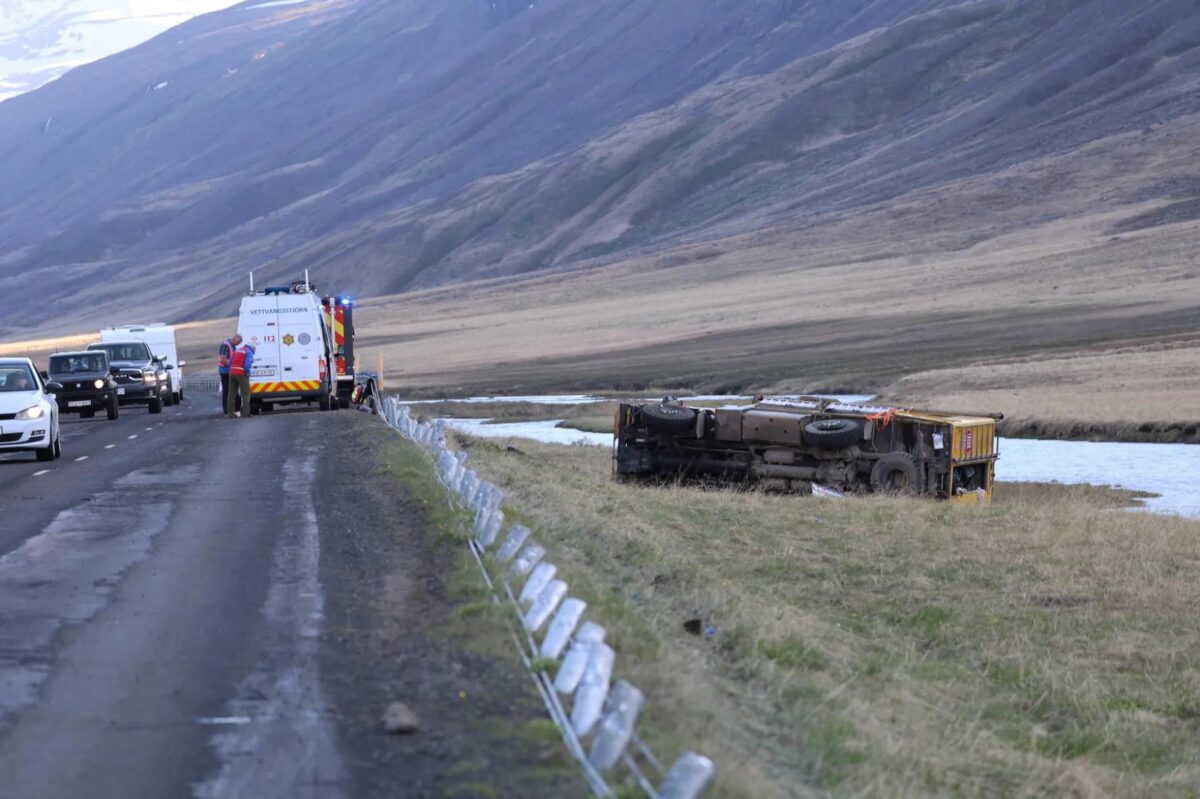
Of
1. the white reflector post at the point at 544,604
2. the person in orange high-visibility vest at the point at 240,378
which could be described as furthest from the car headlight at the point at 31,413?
the white reflector post at the point at 544,604

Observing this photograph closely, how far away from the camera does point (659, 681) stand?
9.07 metres

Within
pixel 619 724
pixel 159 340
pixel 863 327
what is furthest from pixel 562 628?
pixel 863 327

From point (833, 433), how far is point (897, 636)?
40.2 ft

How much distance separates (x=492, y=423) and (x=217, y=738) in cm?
4710

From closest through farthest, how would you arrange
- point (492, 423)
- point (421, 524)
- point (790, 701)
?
point (790, 701) → point (421, 524) → point (492, 423)

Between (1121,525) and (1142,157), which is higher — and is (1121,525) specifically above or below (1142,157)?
below

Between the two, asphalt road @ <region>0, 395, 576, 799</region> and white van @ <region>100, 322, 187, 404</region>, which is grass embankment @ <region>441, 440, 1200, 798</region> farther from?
white van @ <region>100, 322, 187, 404</region>

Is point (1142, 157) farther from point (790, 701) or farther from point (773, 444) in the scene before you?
point (790, 701)

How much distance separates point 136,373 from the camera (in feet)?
161

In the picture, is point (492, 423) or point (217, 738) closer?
point (217, 738)

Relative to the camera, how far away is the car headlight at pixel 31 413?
25.7 meters

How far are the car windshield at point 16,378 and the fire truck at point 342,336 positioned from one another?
1373cm

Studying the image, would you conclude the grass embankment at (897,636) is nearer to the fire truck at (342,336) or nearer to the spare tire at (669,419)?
the spare tire at (669,419)

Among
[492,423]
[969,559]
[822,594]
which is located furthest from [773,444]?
[492,423]
